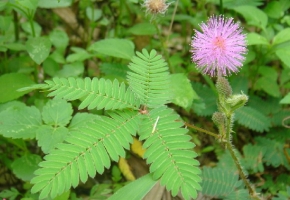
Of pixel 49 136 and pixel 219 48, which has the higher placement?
pixel 219 48

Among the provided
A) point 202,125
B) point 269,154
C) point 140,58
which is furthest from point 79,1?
point 269,154

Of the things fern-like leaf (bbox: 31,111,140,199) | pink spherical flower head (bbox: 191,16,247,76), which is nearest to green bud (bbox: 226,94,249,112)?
pink spherical flower head (bbox: 191,16,247,76)

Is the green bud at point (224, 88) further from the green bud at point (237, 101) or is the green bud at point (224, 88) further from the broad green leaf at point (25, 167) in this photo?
the broad green leaf at point (25, 167)

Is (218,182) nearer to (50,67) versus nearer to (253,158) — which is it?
(253,158)

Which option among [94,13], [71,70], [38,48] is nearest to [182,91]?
[71,70]

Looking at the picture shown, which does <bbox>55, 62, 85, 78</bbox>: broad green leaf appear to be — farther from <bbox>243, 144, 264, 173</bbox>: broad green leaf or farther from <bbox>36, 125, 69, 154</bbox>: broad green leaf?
<bbox>243, 144, 264, 173</bbox>: broad green leaf

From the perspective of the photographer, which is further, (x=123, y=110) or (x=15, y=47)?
(x=15, y=47)

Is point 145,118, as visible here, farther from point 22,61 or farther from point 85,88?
point 22,61

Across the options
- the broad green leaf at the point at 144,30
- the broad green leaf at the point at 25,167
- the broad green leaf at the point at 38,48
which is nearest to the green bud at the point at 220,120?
the broad green leaf at the point at 25,167
